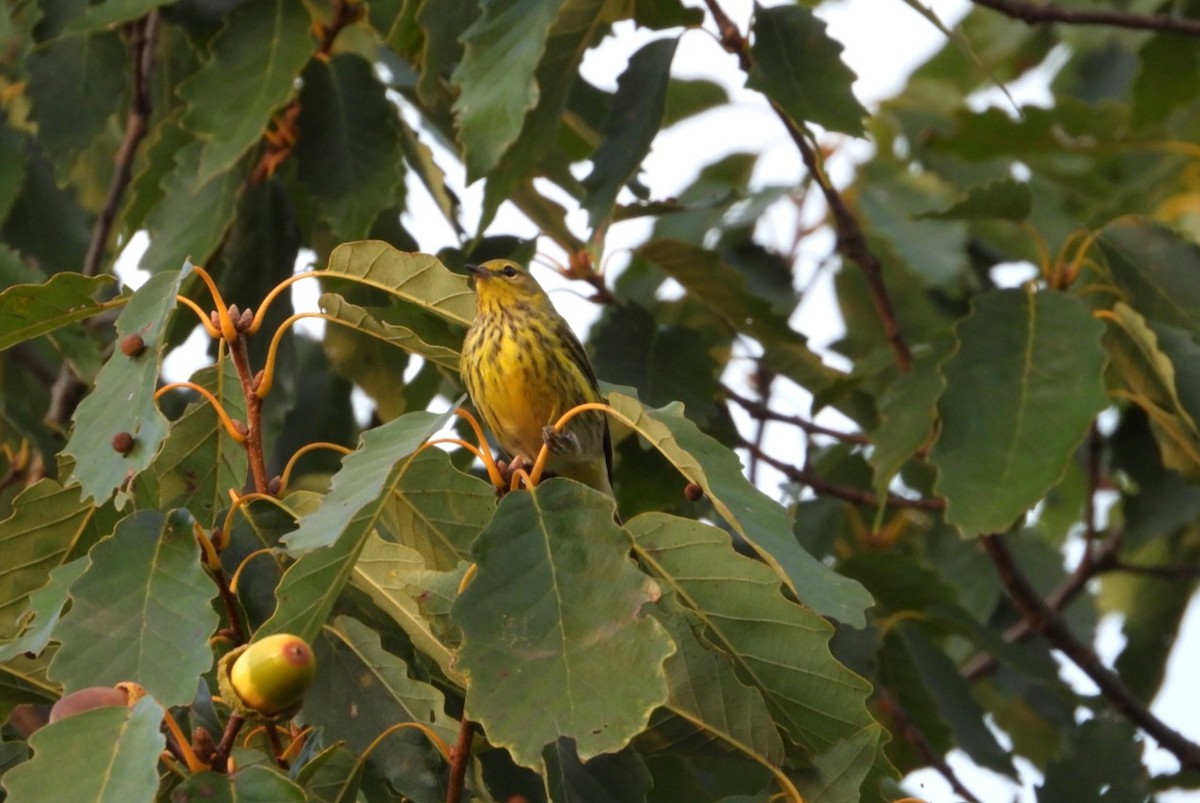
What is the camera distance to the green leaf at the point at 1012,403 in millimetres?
4316

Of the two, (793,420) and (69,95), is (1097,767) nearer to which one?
(793,420)

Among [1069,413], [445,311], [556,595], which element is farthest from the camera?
[1069,413]

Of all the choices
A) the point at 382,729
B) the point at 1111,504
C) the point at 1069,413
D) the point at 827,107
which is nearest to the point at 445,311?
the point at 382,729

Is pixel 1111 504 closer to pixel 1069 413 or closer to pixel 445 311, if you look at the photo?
pixel 1069 413

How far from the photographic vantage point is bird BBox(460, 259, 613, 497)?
5.20 m

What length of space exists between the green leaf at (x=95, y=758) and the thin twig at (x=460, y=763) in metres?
0.59

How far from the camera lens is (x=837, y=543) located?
6.85 m

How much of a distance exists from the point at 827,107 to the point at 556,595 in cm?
227

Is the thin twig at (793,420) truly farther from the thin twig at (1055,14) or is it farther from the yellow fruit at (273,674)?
the yellow fruit at (273,674)

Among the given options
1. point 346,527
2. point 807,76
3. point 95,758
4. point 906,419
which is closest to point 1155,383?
point 906,419

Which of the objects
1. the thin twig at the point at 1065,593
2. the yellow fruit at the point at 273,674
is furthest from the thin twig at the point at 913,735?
the yellow fruit at the point at 273,674

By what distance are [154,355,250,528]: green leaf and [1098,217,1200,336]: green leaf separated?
9.94 ft

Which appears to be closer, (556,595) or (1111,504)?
(556,595)

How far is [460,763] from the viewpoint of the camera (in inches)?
110
